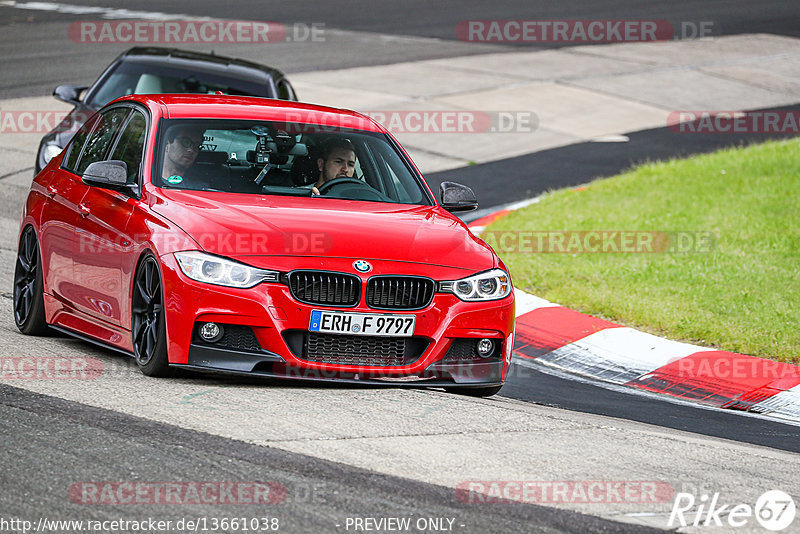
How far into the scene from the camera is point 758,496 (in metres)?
5.65

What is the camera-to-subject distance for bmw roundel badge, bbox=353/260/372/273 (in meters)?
6.82

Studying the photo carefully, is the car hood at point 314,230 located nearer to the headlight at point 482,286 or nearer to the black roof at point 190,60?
the headlight at point 482,286

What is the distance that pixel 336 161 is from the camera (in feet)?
26.7

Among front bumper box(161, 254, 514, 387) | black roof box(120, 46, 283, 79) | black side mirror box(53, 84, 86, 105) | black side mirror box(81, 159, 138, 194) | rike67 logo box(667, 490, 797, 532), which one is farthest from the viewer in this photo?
black roof box(120, 46, 283, 79)

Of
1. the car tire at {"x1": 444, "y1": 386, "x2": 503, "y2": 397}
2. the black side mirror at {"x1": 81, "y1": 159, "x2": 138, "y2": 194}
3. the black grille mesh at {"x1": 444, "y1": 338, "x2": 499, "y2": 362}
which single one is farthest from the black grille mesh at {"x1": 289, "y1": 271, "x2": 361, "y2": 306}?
the black side mirror at {"x1": 81, "y1": 159, "x2": 138, "y2": 194}

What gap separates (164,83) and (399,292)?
6.97m

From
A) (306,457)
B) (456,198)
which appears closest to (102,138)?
(456,198)

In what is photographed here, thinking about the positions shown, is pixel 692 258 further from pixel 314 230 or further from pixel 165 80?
pixel 314 230

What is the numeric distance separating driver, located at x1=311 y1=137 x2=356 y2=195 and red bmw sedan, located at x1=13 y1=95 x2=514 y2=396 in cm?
1

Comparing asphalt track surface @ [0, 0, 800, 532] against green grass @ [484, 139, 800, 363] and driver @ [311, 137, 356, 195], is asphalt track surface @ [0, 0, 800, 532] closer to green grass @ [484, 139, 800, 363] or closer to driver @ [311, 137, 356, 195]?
green grass @ [484, 139, 800, 363]

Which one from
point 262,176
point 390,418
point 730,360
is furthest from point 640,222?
point 390,418

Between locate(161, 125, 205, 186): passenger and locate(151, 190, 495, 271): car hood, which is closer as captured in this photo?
locate(151, 190, 495, 271): car hood

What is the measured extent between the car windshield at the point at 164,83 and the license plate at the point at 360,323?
6.81m

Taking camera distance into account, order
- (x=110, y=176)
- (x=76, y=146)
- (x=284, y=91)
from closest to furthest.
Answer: (x=110, y=176) < (x=76, y=146) < (x=284, y=91)
